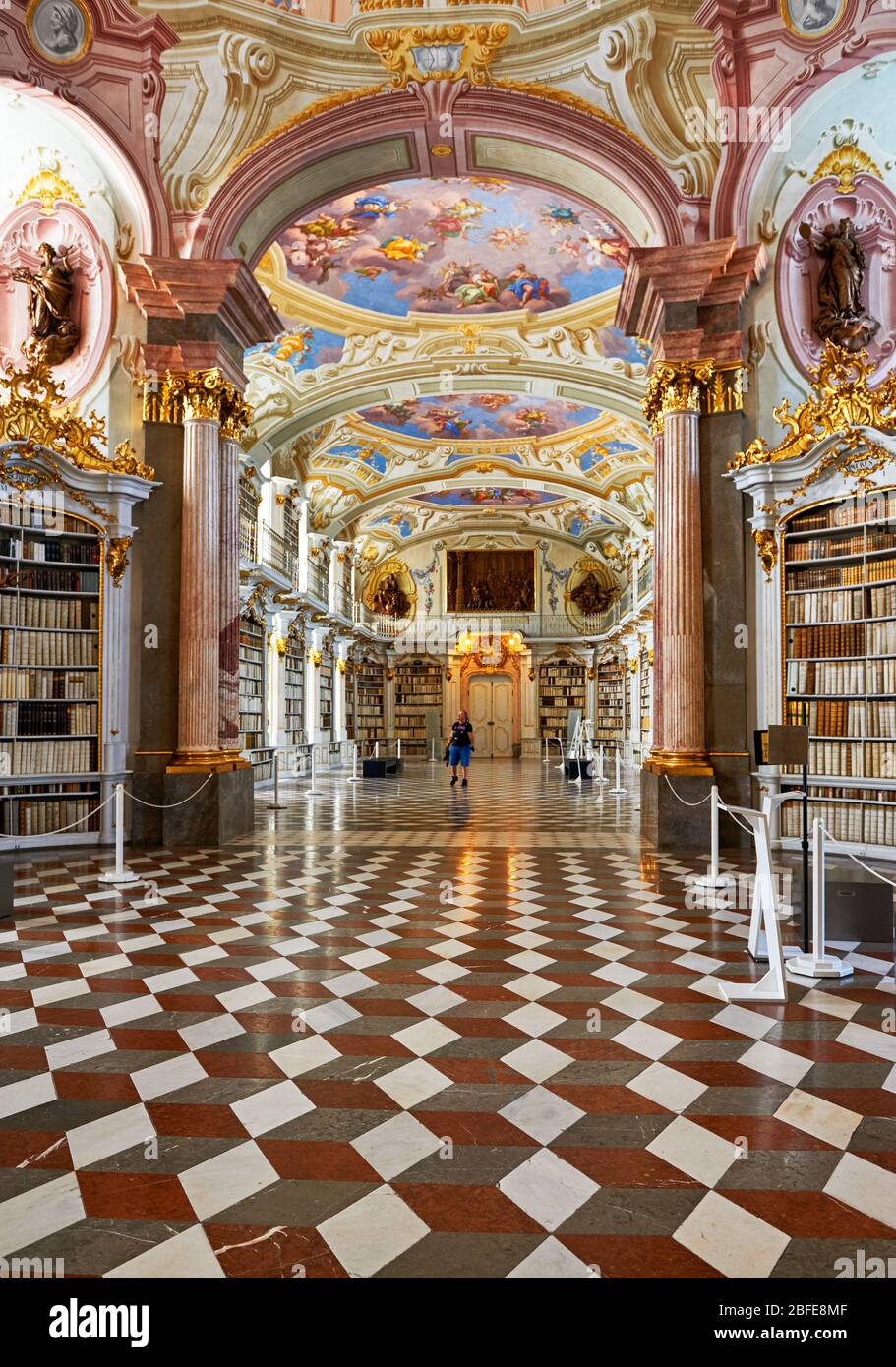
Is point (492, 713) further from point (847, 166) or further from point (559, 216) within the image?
point (847, 166)

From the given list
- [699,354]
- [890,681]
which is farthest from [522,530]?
[890,681]

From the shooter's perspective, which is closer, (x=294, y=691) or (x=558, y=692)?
(x=294, y=691)

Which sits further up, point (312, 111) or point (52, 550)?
point (312, 111)

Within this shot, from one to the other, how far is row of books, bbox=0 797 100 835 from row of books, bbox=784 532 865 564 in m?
7.87

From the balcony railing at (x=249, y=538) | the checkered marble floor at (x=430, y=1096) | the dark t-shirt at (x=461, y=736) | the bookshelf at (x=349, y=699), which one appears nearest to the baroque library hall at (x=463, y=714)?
the checkered marble floor at (x=430, y=1096)

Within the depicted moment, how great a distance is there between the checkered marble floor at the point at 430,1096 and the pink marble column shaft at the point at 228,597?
3.69 metres

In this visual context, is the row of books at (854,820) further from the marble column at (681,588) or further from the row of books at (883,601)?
the row of books at (883,601)

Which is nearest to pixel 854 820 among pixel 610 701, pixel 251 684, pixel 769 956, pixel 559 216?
pixel 769 956

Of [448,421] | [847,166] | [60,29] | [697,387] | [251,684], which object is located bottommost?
[251,684]

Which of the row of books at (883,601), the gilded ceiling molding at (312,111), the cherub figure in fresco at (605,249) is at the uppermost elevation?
the cherub figure in fresco at (605,249)

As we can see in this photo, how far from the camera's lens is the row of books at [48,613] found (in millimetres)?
8805

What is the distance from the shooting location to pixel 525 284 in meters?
14.7

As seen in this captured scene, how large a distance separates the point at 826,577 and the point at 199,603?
6747 mm
